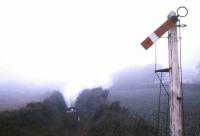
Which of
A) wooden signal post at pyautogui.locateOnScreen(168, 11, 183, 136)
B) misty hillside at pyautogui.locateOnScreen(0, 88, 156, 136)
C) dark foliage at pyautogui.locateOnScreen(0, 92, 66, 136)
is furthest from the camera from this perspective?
misty hillside at pyautogui.locateOnScreen(0, 88, 156, 136)

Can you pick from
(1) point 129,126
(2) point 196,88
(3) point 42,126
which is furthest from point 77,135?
(2) point 196,88

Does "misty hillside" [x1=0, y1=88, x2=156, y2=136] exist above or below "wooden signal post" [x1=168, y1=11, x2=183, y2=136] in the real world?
below

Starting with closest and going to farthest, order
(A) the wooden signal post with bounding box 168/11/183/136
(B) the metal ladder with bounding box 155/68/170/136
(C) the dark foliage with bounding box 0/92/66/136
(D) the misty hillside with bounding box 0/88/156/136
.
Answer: (A) the wooden signal post with bounding box 168/11/183/136
(B) the metal ladder with bounding box 155/68/170/136
(C) the dark foliage with bounding box 0/92/66/136
(D) the misty hillside with bounding box 0/88/156/136

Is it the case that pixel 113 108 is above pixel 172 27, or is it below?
below

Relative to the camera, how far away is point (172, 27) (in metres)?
5.68

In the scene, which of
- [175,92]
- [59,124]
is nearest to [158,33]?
[175,92]

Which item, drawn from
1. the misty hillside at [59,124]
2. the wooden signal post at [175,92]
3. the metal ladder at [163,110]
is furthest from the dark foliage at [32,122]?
the wooden signal post at [175,92]

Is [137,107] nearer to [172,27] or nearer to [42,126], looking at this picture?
[42,126]

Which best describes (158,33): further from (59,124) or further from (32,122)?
(59,124)

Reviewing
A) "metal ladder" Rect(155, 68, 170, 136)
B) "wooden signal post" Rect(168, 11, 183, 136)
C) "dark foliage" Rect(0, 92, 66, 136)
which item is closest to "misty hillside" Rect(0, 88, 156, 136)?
"dark foliage" Rect(0, 92, 66, 136)

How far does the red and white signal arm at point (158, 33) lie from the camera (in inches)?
218

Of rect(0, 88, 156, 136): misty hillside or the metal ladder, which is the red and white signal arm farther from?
rect(0, 88, 156, 136): misty hillside

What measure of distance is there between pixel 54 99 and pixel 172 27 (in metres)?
44.0

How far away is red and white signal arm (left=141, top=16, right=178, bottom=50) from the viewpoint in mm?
5531
